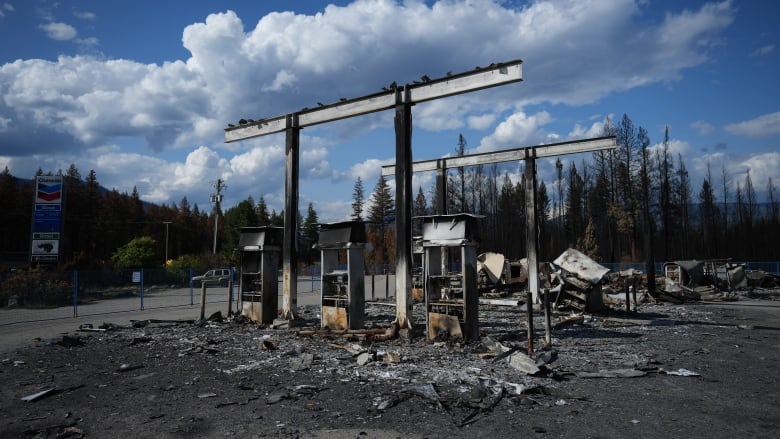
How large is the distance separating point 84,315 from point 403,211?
49.4 feet

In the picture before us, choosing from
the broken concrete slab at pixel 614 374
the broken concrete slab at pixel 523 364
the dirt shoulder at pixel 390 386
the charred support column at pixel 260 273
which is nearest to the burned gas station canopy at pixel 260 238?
the charred support column at pixel 260 273

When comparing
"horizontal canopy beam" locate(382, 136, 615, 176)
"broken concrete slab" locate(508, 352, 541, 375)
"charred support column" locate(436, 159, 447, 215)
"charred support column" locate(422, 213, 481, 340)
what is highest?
"horizontal canopy beam" locate(382, 136, 615, 176)

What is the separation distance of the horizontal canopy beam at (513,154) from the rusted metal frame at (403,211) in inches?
363

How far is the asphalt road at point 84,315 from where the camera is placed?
1416 centimetres

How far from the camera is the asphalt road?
14164 mm

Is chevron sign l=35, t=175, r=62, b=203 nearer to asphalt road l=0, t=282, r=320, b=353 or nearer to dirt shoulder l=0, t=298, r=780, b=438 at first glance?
asphalt road l=0, t=282, r=320, b=353

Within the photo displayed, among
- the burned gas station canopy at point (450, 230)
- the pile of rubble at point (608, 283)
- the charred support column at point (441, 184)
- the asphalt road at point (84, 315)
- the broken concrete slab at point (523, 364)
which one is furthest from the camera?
the charred support column at point (441, 184)

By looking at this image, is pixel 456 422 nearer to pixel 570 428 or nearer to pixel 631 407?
pixel 570 428

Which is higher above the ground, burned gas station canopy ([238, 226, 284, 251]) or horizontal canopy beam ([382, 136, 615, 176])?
horizontal canopy beam ([382, 136, 615, 176])

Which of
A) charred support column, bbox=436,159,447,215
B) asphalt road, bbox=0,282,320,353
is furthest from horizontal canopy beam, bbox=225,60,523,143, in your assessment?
charred support column, bbox=436,159,447,215

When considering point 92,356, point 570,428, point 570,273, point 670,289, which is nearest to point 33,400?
point 92,356

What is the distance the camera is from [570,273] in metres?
18.1

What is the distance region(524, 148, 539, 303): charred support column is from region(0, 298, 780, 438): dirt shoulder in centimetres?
676

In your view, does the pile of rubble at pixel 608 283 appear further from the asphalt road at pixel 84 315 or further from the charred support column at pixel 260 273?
the asphalt road at pixel 84 315
